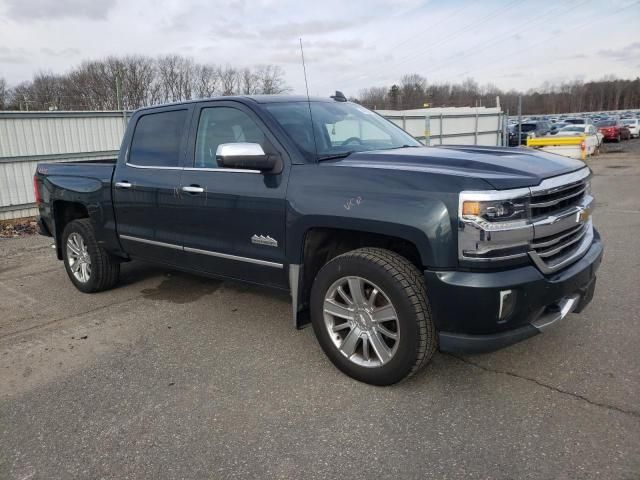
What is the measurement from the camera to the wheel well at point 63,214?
576 cm

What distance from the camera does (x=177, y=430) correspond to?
295 centimetres

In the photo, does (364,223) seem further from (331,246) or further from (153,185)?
(153,185)

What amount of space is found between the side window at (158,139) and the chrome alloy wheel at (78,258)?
127 cm

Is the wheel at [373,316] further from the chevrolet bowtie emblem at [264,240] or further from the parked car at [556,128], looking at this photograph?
the parked car at [556,128]

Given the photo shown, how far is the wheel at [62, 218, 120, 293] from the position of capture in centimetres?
536

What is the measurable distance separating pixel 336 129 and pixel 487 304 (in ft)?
6.45

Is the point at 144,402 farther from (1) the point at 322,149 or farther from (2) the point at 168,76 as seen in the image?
(2) the point at 168,76

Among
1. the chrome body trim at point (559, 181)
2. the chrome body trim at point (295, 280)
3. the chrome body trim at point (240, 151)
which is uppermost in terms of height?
the chrome body trim at point (240, 151)

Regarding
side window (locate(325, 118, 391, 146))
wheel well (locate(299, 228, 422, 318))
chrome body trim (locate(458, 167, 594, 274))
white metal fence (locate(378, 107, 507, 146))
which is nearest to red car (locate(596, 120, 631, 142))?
white metal fence (locate(378, 107, 507, 146))

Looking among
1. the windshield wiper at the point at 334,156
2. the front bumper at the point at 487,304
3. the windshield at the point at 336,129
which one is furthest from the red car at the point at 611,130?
the front bumper at the point at 487,304

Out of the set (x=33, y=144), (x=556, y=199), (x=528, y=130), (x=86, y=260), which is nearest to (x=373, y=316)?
(x=556, y=199)

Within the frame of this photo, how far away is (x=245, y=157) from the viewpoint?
348 cm

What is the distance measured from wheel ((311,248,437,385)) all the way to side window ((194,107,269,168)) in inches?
50.1

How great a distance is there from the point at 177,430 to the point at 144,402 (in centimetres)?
44
